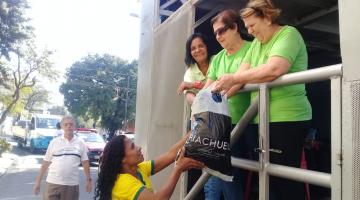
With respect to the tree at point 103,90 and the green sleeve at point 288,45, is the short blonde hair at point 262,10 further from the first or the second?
the tree at point 103,90

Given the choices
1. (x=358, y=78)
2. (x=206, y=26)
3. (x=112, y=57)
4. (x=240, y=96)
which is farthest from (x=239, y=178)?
(x=112, y=57)

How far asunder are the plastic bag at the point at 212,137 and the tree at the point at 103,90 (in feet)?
103

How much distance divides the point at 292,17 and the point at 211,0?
3.76 feet

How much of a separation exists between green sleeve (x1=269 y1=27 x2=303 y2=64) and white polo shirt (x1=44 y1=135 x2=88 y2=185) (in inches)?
161

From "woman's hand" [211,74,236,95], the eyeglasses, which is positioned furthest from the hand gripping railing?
the eyeglasses

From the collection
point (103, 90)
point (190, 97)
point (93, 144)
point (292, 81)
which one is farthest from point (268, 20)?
point (103, 90)

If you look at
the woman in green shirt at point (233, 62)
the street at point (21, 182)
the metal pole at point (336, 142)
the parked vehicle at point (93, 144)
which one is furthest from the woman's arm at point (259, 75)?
the parked vehicle at point (93, 144)

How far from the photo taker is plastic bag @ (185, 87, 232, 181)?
201 cm

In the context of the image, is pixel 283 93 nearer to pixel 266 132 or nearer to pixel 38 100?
pixel 266 132

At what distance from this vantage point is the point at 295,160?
2.03 metres

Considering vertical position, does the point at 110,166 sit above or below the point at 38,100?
below

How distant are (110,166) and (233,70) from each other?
108cm

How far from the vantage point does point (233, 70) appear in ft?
8.56

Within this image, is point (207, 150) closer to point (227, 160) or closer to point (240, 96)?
point (227, 160)
